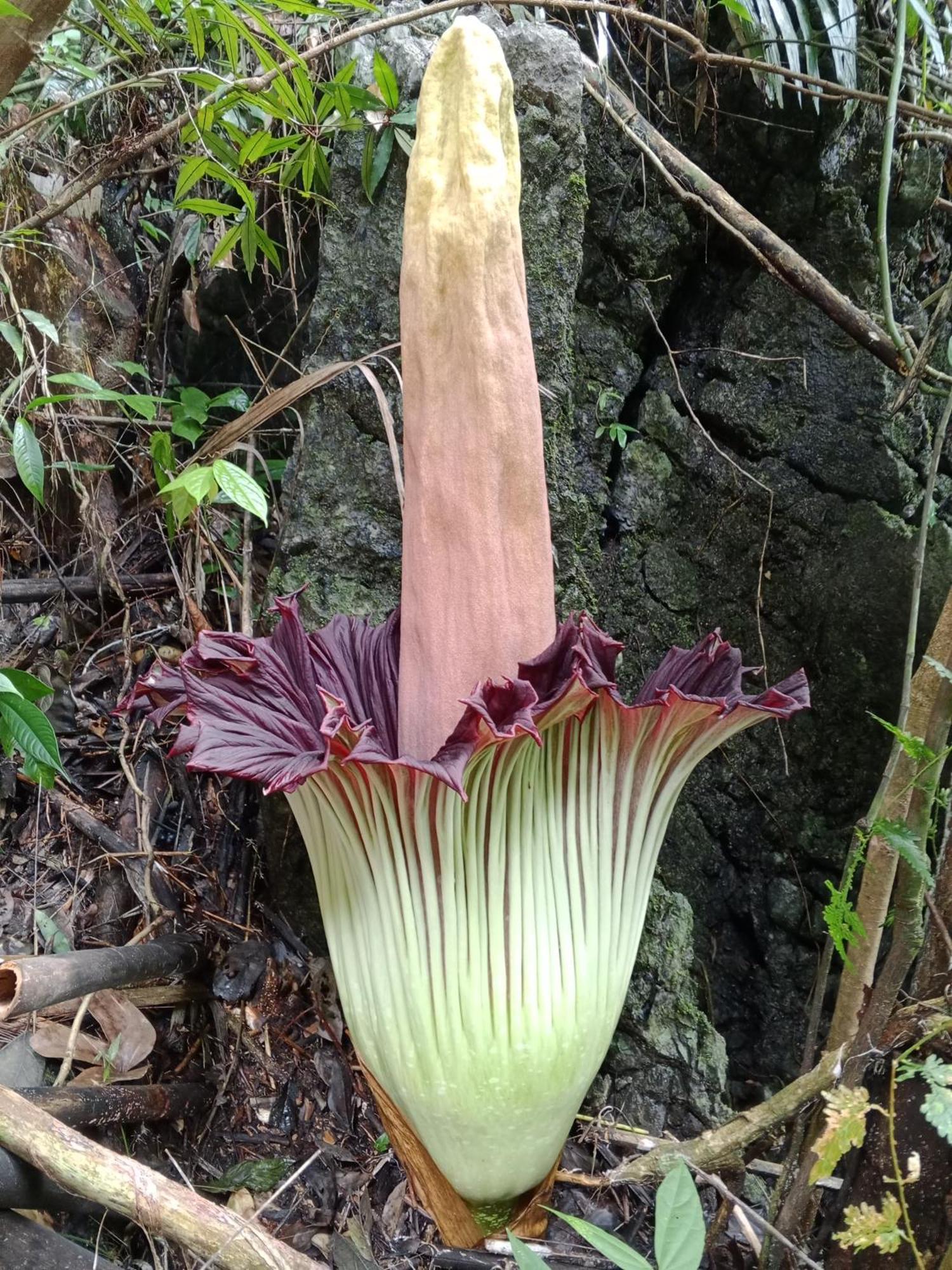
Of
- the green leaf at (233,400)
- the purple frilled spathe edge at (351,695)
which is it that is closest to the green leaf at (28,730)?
the purple frilled spathe edge at (351,695)

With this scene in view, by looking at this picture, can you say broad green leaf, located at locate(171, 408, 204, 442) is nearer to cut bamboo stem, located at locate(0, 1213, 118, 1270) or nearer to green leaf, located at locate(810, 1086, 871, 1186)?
cut bamboo stem, located at locate(0, 1213, 118, 1270)

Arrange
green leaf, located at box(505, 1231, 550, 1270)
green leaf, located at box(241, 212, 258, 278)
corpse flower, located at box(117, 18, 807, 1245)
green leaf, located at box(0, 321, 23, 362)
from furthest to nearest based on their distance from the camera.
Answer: green leaf, located at box(241, 212, 258, 278) → green leaf, located at box(0, 321, 23, 362) → corpse flower, located at box(117, 18, 807, 1245) → green leaf, located at box(505, 1231, 550, 1270)

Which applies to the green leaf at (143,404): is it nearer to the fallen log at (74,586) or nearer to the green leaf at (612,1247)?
the fallen log at (74,586)

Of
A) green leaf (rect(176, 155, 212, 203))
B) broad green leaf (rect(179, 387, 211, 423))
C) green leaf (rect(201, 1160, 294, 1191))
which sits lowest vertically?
green leaf (rect(201, 1160, 294, 1191))

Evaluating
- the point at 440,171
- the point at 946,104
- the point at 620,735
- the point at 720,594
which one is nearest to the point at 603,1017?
the point at 620,735

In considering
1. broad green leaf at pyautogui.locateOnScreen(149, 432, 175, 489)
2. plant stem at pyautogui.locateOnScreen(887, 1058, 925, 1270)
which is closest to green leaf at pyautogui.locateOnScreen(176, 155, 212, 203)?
broad green leaf at pyautogui.locateOnScreen(149, 432, 175, 489)

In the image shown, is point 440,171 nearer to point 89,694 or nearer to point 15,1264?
point 89,694
